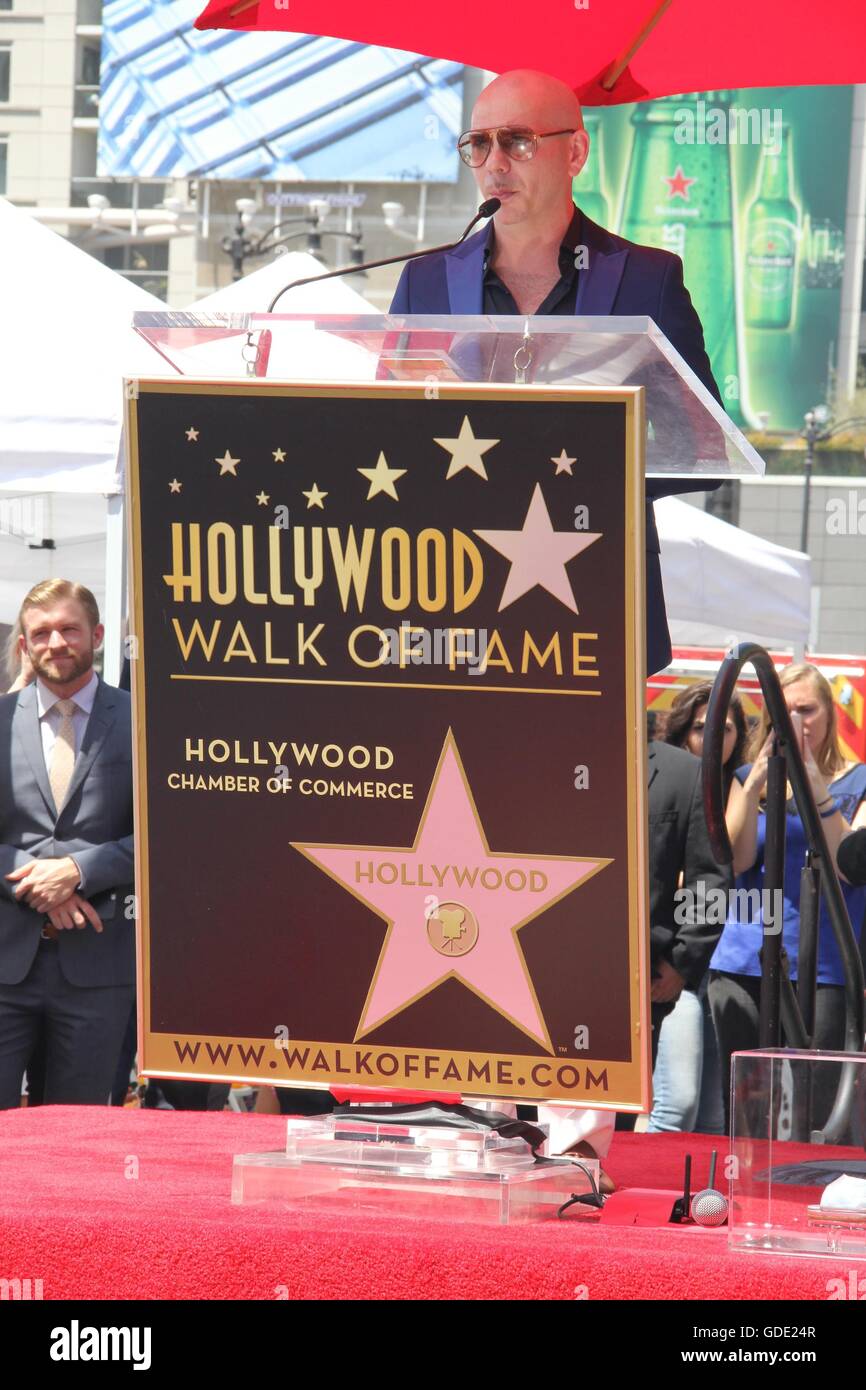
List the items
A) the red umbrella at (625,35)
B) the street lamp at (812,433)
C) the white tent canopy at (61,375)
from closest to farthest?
the red umbrella at (625,35)
the white tent canopy at (61,375)
the street lamp at (812,433)

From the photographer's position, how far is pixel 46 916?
5211mm

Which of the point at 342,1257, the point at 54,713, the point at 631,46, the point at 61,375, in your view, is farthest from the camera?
the point at 61,375

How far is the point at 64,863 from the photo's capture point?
5176 mm

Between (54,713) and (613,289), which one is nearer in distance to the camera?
(613,289)

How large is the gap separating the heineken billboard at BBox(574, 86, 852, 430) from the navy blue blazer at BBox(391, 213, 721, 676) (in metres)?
51.6

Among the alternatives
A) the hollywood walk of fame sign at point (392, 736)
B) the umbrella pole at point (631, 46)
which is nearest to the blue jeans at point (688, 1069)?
the umbrella pole at point (631, 46)

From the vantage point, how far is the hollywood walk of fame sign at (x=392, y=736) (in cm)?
222

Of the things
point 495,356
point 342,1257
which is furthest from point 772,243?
point 342,1257

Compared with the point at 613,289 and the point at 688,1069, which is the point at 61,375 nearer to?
the point at 688,1069

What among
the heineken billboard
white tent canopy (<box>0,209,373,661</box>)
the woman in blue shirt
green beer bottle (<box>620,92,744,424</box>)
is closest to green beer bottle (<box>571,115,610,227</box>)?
the heineken billboard

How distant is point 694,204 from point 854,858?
5416 cm

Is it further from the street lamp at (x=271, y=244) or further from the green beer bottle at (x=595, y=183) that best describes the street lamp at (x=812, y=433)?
the street lamp at (x=271, y=244)

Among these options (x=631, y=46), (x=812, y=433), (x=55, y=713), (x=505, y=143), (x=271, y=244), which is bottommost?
(x=55, y=713)
